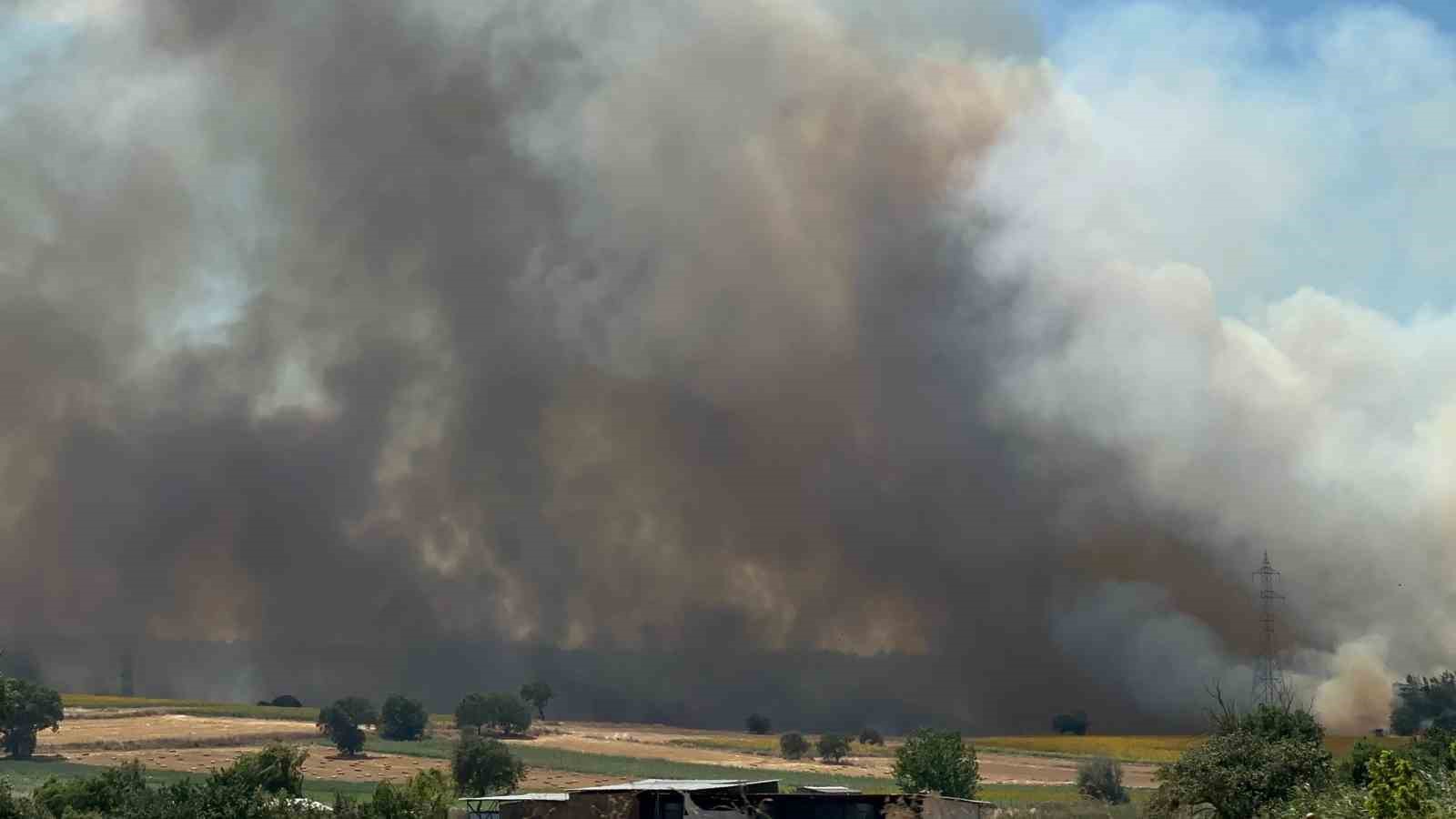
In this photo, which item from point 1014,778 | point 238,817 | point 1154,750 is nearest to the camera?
point 238,817

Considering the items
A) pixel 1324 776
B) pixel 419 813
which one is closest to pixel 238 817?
pixel 419 813

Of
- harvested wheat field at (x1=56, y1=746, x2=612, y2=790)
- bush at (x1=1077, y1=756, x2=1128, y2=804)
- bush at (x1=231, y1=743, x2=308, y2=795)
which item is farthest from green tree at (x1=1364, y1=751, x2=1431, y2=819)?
harvested wheat field at (x1=56, y1=746, x2=612, y2=790)

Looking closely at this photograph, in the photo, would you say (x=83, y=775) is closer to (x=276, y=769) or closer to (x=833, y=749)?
(x=276, y=769)

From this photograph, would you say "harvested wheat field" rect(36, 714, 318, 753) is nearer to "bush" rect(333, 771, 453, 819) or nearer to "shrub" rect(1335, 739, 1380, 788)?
"bush" rect(333, 771, 453, 819)

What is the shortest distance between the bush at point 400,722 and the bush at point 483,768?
1786 inches

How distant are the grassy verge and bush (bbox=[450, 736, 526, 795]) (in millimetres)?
7006

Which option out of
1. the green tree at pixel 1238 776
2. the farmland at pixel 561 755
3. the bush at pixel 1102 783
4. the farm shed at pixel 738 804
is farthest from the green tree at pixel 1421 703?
the farm shed at pixel 738 804

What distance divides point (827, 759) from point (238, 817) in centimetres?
11274

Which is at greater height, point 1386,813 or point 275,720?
point 275,720

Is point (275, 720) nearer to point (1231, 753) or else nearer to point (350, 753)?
point (350, 753)

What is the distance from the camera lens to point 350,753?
16325 centimetres

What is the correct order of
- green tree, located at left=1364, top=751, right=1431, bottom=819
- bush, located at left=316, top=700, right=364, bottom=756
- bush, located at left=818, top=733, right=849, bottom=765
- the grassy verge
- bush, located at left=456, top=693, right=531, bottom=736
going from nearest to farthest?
green tree, located at left=1364, top=751, right=1431, bottom=819
the grassy verge
bush, located at left=316, top=700, right=364, bottom=756
bush, located at left=818, top=733, right=849, bottom=765
bush, located at left=456, top=693, right=531, bottom=736

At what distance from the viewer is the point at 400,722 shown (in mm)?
181250

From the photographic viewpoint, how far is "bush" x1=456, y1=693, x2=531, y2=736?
190500mm
